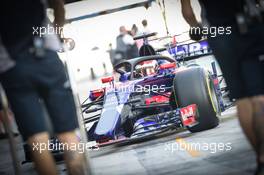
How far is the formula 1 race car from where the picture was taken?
17.5 feet

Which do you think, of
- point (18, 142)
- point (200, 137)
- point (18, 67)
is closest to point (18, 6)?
point (18, 67)

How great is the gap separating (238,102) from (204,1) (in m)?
0.54

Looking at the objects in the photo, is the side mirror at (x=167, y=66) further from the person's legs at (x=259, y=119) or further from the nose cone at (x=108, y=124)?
the person's legs at (x=259, y=119)

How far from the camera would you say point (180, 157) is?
412 centimetres

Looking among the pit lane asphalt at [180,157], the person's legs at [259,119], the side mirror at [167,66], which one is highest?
the side mirror at [167,66]

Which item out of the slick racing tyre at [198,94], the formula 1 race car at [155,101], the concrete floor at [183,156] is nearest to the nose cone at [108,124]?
the formula 1 race car at [155,101]

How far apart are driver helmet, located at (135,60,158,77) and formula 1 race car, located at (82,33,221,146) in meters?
0.01

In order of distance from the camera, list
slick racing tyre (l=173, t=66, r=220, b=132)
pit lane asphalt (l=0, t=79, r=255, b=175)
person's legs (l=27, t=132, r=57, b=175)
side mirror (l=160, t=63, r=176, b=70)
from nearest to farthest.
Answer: person's legs (l=27, t=132, r=57, b=175)
pit lane asphalt (l=0, t=79, r=255, b=175)
slick racing tyre (l=173, t=66, r=220, b=132)
side mirror (l=160, t=63, r=176, b=70)

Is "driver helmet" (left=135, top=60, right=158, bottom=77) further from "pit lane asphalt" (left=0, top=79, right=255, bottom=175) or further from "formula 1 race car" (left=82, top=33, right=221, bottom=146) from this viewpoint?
"pit lane asphalt" (left=0, top=79, right=255, bottom=175)

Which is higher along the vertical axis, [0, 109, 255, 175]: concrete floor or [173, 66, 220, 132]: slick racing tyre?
[173, 66, 220, 132]: slick racing tyre

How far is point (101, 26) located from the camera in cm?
791

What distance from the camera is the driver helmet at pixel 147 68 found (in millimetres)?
6375

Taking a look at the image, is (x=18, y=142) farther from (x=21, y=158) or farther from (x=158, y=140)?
(x=158, y=140)

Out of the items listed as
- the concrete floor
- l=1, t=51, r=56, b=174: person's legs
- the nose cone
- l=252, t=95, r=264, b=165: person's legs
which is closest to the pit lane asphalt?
the concrete floor
